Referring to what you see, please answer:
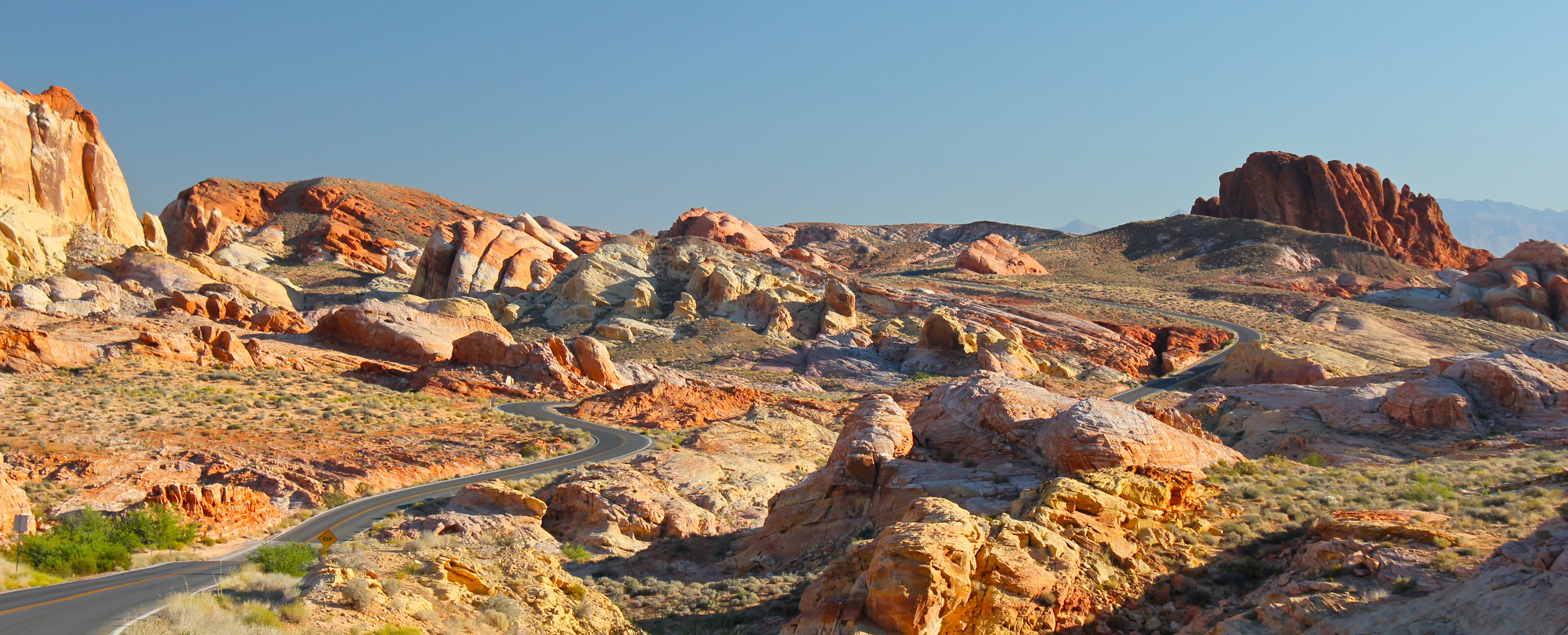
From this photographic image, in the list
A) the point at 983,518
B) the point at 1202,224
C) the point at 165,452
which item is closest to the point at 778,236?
the point at 1202,224

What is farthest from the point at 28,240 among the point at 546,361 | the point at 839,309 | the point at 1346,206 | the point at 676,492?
the point at 1346,206

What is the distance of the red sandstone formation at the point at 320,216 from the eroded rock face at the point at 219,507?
7477 cm

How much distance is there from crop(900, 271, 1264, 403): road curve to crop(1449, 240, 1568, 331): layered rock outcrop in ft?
76.1

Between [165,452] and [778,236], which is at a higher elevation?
[778,236]

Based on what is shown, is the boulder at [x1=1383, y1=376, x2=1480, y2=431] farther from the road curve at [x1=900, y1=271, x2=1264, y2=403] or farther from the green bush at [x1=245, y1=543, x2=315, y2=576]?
the green bush at [x1=245, y1=543, x2=315, y2=576]

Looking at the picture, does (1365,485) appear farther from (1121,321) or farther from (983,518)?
(1121,321)

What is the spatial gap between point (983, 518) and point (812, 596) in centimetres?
295

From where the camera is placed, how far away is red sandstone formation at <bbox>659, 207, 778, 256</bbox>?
107 meters

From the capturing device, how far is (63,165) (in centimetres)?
5909

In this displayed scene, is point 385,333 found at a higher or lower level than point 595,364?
higher

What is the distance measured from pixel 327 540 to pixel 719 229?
89.7 meters

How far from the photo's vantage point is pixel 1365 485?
58.8ft

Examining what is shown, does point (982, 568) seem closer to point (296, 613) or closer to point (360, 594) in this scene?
point (360, 594)

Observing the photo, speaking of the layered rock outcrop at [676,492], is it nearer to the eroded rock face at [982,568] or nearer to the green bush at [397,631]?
the eroded rock face at [982,568]
